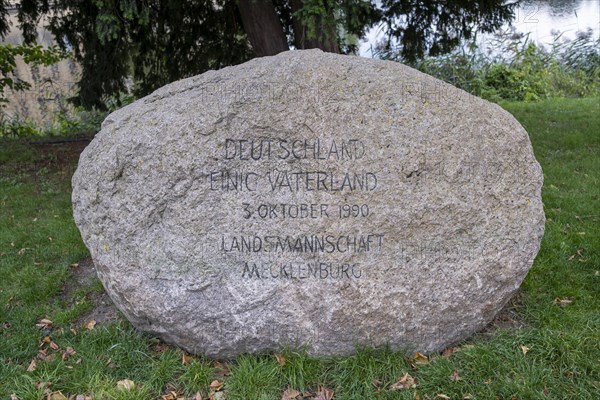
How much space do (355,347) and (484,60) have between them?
1137 cm

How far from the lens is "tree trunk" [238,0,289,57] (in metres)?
6.87

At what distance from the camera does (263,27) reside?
22.7 ft

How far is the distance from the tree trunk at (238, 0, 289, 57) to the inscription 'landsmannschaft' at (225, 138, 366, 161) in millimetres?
3721

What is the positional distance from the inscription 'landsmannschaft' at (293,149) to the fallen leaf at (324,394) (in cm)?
139

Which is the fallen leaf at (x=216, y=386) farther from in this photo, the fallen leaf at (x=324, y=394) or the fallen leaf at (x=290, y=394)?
the fallen leaf at (x=324, y=394)

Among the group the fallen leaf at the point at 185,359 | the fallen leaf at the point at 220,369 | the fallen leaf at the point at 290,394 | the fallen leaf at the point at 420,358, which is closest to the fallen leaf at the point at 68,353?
the fallen leaf at the point at 185,359

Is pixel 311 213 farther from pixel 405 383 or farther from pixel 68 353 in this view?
pixel 68 353

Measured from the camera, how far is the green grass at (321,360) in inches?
131

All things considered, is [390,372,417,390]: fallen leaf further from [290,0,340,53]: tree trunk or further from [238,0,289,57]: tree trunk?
[238,0,289,57]: tree trunk

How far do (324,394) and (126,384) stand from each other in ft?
3.94

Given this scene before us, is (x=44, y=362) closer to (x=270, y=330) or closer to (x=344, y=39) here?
(x=270, y=330)

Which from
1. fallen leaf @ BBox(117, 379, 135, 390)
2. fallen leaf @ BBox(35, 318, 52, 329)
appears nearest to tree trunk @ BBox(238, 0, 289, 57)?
fallen leaf @ BBox(35, 318, 52, 329)

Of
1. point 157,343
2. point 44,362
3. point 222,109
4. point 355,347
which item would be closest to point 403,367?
point 355,347

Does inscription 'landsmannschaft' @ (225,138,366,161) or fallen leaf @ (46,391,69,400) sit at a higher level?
inscription 'landsmannschaft' @ (225,138,366,161)
